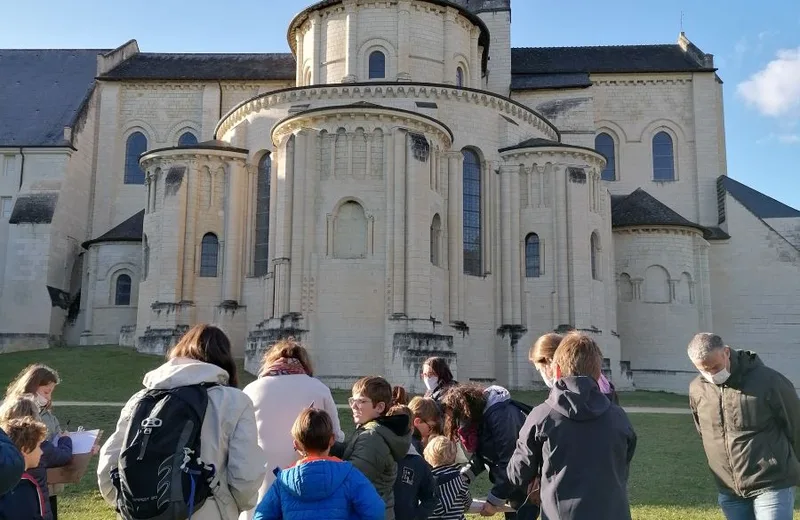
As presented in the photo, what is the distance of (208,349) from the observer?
14.8 ft

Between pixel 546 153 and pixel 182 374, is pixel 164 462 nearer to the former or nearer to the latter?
pixel 182 374

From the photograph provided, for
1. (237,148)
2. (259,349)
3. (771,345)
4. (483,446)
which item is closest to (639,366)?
(771,345)

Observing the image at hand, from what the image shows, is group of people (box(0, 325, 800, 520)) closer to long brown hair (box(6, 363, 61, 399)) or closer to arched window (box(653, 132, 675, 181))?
long brown hair (box(6, 363, 61, 399))

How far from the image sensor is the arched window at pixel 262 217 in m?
28.3

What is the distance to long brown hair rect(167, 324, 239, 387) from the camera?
4.52 meters

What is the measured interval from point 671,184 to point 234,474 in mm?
37074

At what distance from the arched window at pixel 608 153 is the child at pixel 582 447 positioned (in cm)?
3512

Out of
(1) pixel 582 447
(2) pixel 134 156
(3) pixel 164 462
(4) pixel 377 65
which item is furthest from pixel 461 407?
(2) pixel 134 156

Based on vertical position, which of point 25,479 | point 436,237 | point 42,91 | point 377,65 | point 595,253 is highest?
point 42,91

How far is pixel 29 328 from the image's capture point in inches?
1313

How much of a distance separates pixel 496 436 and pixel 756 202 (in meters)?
35.2

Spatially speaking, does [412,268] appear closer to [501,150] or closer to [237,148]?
[501,150]

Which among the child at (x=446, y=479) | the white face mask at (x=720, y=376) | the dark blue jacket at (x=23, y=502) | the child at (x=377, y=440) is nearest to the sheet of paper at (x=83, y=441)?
the dark blue jacket at (x=23, y=502)

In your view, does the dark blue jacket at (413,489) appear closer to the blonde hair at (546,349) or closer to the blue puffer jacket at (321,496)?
the blue puffer jacket at (321,496)
